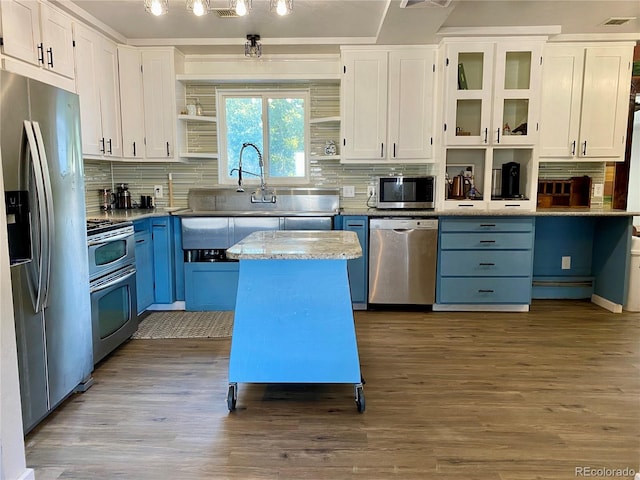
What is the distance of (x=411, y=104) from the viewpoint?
13.1ft

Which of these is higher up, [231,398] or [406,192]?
[406,192]

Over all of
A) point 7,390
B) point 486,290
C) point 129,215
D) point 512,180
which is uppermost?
point 512,180

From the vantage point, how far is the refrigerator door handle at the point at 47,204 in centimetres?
203

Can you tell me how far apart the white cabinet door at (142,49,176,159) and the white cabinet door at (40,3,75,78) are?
2.75ft

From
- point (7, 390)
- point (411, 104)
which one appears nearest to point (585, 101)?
point (411, 104)

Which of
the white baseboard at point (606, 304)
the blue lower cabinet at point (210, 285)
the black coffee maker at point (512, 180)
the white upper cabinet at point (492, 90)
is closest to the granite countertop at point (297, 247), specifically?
the blue lower cabinet at point (210, 285)

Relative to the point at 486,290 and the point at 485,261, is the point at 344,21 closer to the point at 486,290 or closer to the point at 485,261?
the point at 485,261

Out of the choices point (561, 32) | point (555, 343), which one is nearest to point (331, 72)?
point (561, 32)

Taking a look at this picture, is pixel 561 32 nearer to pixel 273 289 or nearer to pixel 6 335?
pixel 273 289

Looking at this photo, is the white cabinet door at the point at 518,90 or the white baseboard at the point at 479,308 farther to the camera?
the white baseboard at the point at 479,308

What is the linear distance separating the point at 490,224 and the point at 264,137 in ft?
7.52

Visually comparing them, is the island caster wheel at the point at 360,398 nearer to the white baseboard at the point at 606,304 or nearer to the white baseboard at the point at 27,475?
the white baseboard at the point at 27,475

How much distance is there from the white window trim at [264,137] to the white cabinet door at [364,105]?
0.49m

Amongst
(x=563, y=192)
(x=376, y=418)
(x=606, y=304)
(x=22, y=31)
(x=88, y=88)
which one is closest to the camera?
(x=376, y=418)
